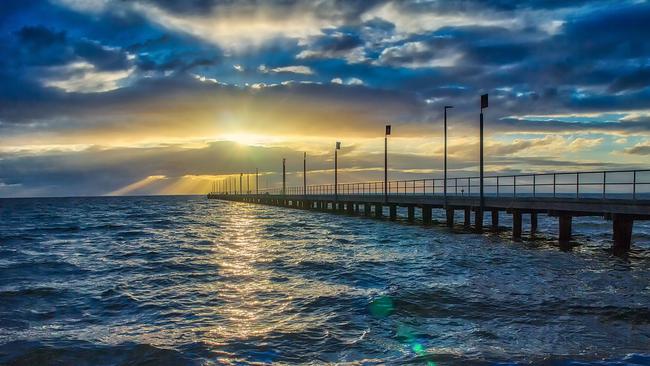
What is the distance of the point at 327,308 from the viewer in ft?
37.0

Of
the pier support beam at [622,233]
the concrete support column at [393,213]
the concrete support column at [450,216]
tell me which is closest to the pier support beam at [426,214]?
the concrete support column at [450,216]

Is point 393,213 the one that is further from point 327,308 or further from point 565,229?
point 327,308

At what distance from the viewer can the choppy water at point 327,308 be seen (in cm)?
820

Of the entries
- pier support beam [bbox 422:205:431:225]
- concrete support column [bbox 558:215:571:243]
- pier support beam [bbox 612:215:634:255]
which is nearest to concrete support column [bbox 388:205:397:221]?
pier support beam [bbox 422:205:431:225]

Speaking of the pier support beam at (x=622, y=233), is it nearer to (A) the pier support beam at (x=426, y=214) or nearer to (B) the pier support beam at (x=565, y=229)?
(B) the pier support beam at (x=565, y=229)

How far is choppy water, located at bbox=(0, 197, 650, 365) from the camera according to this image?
26.9 ft

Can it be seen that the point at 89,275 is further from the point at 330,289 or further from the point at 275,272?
the point at 330,289

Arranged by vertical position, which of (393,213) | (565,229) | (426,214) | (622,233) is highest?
(622,233)

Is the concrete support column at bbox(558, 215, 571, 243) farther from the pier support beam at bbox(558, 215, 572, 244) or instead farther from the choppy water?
the choppy water

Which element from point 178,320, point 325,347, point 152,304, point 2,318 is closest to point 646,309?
point 325,347

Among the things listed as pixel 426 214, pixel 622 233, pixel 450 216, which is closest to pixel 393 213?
pixel 426 214

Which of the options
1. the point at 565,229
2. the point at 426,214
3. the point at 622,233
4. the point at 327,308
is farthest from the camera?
the point at 426,214

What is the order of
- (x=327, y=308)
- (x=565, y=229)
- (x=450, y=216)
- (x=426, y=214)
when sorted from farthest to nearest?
1. (x=426, y=214)
2. (x=450, y=216)
3. (x=565, y=229)
4. (x=327, y=308)

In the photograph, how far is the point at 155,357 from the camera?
8109 millimetres
